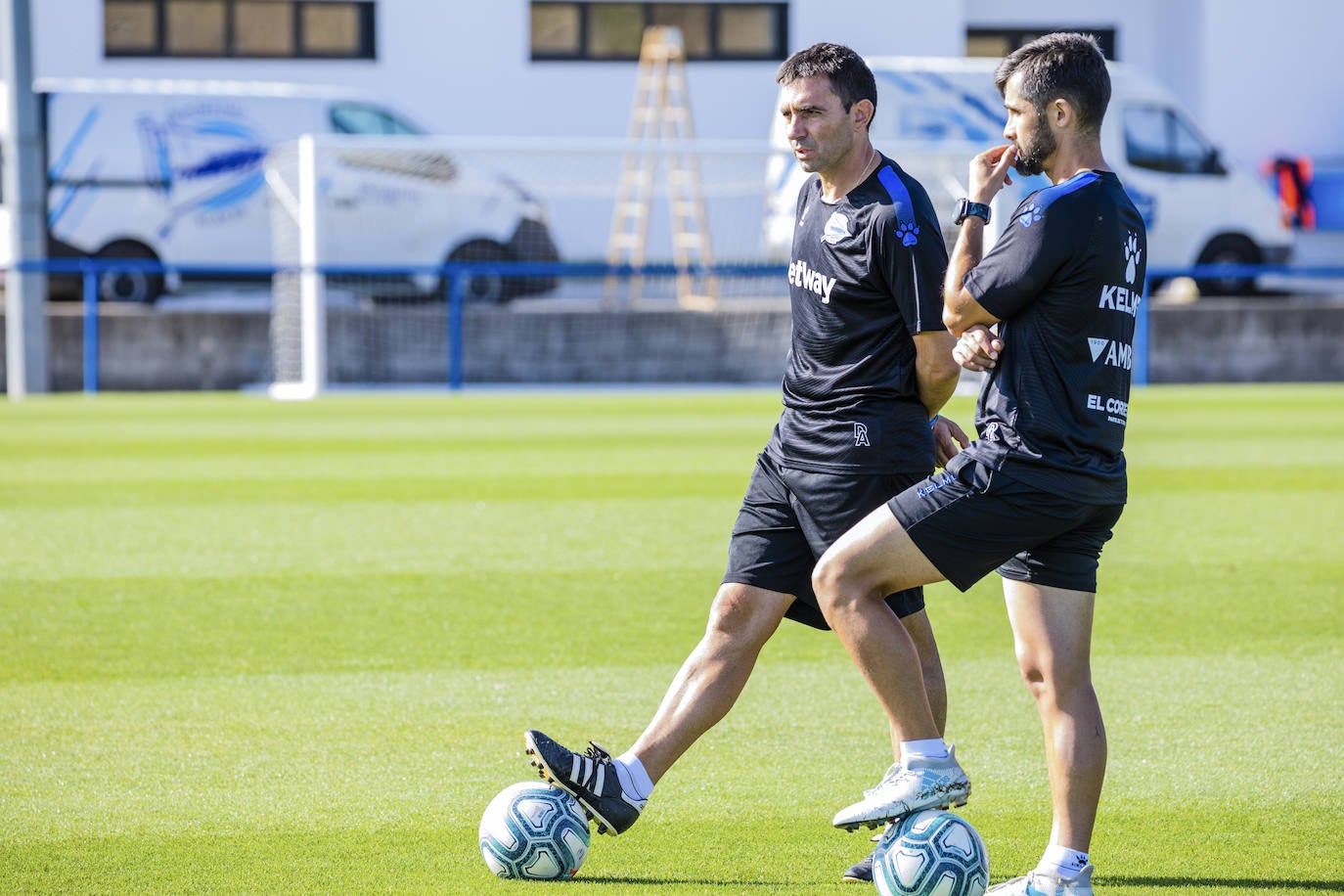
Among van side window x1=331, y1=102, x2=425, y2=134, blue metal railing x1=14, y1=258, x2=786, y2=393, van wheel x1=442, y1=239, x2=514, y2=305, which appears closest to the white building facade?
van side window x1=331, y1=102, x2=425, y2=134

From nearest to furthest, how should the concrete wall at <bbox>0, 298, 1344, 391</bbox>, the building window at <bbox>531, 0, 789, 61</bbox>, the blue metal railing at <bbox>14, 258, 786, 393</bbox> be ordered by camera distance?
1. the blue metal railing at <bbox>14, 258, 786, 393</bbox>
2. the concrete wall at <bbox>0, 298, 1344, 391</bbox>
3. the building window at <bbox>531, 0, 789, 61</bbox>

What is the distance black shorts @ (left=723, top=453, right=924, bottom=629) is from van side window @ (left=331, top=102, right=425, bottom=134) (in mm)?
18266

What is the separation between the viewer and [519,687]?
20.1ft

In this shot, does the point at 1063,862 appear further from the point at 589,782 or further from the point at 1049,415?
the point at 589,782

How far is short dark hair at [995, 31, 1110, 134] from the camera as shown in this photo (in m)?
3.75

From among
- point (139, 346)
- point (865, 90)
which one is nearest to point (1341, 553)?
point (865, 90)

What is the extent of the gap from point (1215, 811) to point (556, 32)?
25567mm

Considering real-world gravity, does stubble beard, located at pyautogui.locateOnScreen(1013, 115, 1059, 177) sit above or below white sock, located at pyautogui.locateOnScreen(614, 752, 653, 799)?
above


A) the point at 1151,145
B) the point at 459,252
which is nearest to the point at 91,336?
the point at 459,252

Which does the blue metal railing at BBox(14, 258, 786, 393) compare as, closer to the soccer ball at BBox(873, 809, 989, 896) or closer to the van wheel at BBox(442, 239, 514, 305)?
the van wheel at BBox(442, 239, 514, 305)

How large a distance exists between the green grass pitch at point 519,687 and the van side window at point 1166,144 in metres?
12.4

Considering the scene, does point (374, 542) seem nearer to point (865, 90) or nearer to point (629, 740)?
point (629, 740)

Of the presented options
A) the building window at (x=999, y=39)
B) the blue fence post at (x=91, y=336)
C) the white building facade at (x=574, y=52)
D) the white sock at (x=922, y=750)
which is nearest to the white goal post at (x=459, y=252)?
the blue fence post at (x=91, y=336)

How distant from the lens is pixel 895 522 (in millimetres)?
3916
